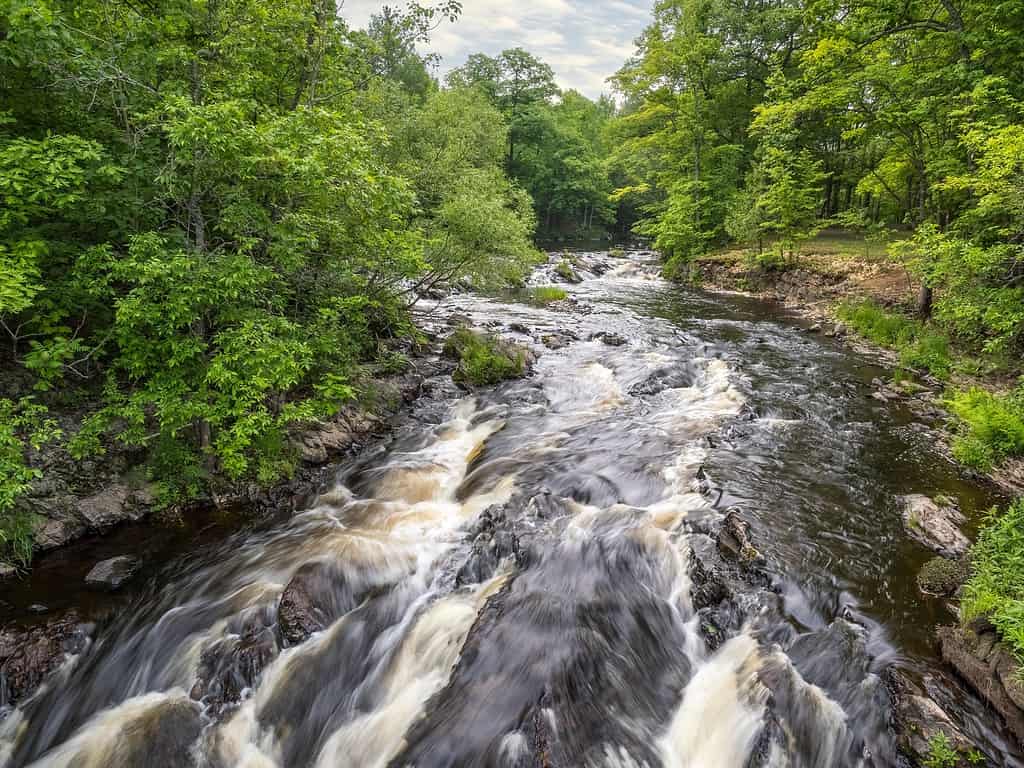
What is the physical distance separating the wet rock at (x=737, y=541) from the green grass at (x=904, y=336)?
900 centimetres

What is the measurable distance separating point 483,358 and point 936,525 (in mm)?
9665

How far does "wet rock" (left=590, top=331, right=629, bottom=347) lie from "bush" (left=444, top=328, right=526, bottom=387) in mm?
3757

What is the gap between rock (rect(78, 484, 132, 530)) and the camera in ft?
22.9

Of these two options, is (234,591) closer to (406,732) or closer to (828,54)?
(406,732)

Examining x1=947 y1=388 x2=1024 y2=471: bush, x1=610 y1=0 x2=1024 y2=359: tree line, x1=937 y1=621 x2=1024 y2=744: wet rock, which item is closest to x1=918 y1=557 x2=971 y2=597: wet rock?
x1=937 y1=621 x2=1024 y2=744: wet rock

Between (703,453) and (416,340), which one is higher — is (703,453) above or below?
below

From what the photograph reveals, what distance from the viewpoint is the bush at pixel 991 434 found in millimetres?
8172

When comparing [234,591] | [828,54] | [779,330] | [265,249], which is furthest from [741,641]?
[828,54]

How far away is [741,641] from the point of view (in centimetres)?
550

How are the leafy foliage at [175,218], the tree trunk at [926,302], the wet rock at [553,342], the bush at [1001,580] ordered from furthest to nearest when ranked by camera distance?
the wet rock at [553,342]
the tree trunk at [926,302]
the leafy foliage at [175,218]
the bush at [1001,580]

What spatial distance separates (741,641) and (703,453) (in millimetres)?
4295

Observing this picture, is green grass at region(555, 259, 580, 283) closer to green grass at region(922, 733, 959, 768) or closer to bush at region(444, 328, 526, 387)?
bush at region(444, 328, 526, 387)

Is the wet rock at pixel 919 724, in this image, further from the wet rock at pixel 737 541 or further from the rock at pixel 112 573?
the rock at pixel 112 573

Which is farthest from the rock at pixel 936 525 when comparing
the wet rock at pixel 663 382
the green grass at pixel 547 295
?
the green grass at pixel 547 295
